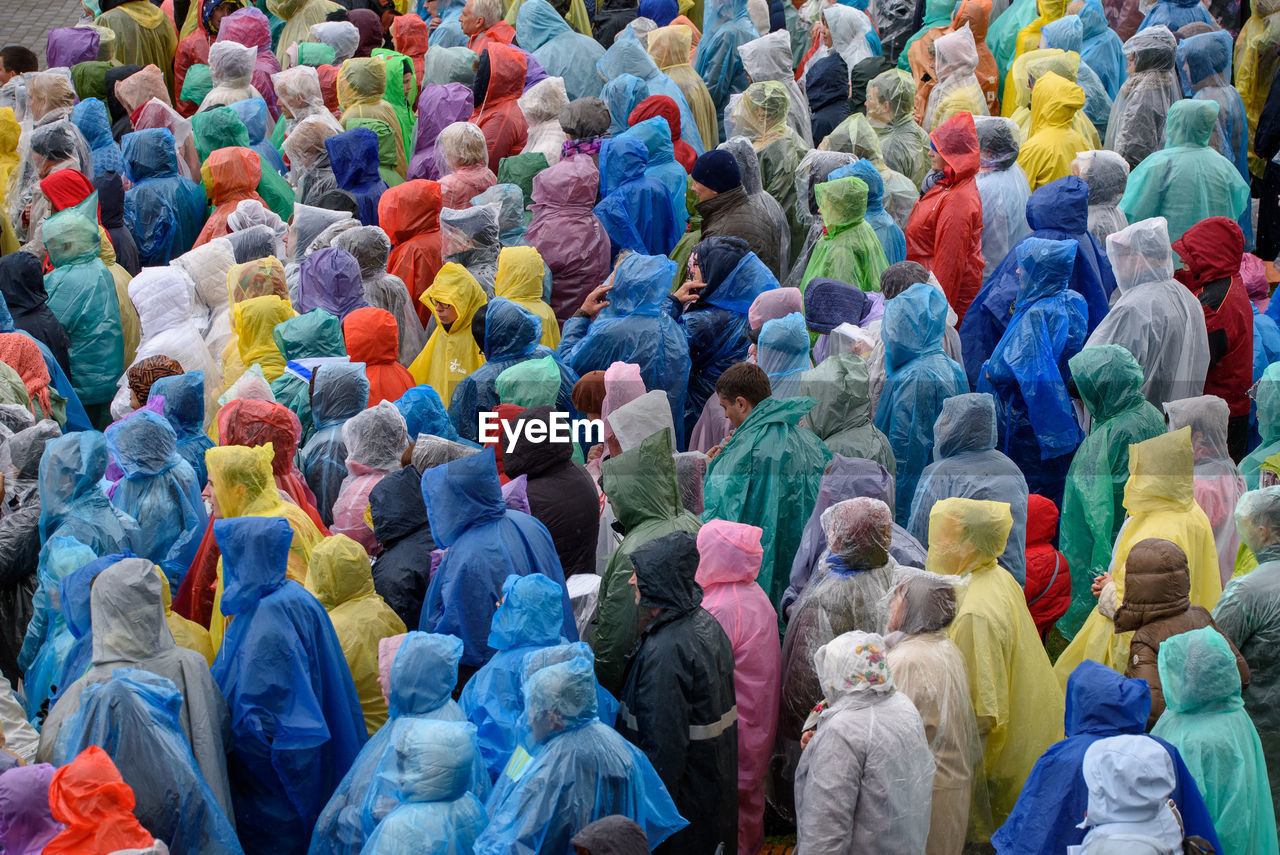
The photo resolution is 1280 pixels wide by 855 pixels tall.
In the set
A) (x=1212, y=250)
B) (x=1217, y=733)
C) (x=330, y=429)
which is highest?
(x=1212, y=250)

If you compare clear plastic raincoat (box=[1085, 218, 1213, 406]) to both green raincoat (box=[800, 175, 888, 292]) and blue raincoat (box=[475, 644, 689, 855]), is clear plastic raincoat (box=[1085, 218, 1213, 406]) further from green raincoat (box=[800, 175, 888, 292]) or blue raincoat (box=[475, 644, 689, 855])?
blue raincoat (box=[475, 644, 689, 855])

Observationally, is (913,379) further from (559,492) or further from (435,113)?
(435,113)

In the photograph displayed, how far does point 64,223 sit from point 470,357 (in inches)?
115

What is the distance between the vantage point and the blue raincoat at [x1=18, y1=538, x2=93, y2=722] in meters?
6.84

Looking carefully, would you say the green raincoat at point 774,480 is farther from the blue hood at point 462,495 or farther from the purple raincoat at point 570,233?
the purple raincoat at point 570,233

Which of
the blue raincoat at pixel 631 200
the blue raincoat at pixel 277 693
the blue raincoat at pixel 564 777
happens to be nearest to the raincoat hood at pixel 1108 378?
the blue raincoat at pixel 631 200

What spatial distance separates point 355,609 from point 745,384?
7.90ft

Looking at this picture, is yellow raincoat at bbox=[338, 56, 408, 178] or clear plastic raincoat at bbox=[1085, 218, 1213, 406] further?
yellow raincoat at bbox=[338, 56, 408, 178]

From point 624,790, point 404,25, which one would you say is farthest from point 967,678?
point 404,25

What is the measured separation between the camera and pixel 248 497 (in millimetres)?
7367

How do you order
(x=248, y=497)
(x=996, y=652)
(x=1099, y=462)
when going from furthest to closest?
(x=1099, y=462) < (x=248, y=497) < (x=996, y=652)

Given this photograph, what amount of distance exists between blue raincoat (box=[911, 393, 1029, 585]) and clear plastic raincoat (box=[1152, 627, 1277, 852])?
1.90 meters

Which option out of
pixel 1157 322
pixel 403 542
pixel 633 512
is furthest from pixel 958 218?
pixel 403 542

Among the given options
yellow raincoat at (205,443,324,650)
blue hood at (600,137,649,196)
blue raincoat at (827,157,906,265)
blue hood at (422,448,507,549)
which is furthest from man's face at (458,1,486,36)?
blue hood at (422,448,507,549)
